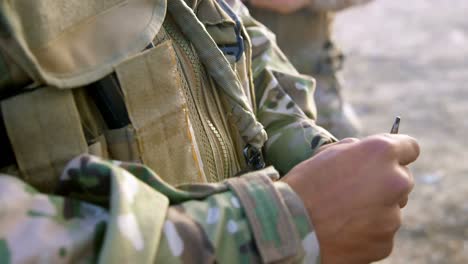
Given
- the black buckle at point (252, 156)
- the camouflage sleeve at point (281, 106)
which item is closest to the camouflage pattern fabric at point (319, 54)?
the camouflage sleeve at point (281, 106)

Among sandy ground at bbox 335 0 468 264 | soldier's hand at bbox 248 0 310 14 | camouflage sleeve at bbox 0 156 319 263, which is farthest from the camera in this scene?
sandy ground at bbox 335 0 468 264

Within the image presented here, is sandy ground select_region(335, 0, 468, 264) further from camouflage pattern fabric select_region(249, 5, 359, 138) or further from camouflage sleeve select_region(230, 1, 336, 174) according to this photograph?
camouflage sleeve select_region(230, 1, 336, 174)

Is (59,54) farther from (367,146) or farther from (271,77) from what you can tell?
(271,77)

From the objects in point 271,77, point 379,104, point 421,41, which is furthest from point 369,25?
point 271,77

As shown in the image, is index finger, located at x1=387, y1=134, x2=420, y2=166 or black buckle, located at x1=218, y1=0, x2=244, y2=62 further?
Result: black buckle, located at x1=218, y1=0, x2=244, y2=62

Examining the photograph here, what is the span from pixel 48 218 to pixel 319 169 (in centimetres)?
35

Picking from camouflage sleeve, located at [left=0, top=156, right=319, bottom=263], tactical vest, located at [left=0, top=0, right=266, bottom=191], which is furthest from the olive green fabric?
camouflage sleeve, located at [left=0, top=156, right=319, bottom=263]

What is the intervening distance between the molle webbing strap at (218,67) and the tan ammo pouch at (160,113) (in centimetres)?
9

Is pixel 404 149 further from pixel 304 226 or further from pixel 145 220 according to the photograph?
pixel 145 220

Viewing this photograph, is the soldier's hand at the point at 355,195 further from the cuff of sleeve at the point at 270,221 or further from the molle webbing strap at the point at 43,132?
the molle webbing strap at the point at 43,132

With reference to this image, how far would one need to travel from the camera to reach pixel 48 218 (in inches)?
31.0

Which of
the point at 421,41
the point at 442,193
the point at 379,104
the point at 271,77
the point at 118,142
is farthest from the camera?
the point at 421,41

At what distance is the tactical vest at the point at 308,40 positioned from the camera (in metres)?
3.03

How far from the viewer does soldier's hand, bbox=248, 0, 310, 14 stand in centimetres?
286
